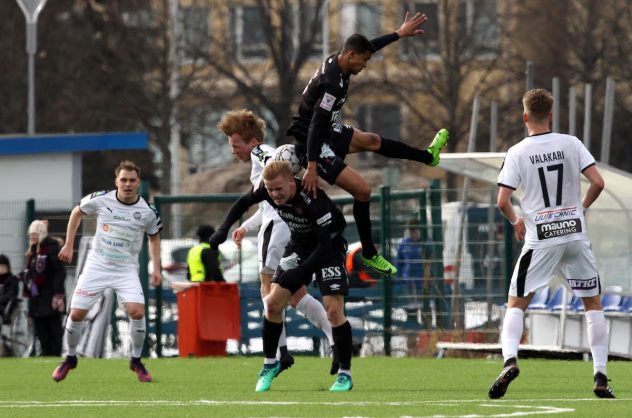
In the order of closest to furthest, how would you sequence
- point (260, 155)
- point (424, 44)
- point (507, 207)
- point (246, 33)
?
point (507, 207) < point (260, 155) < point (424, 44) < point (246, 33)

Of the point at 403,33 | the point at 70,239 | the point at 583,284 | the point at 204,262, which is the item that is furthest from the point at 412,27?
the point at 204,262

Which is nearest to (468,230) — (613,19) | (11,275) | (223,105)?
(11,275)

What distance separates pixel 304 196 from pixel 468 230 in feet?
30.5

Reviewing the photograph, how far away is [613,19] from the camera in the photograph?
132ft

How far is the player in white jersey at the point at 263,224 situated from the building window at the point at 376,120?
27053 mm

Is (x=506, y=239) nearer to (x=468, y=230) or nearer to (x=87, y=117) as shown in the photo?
(x=468, y=230)

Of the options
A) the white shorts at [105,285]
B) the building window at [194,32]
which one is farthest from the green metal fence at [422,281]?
the building window at [194,32]

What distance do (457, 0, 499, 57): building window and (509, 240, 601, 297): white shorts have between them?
28317 mm

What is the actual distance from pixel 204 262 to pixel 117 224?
649 centimetres

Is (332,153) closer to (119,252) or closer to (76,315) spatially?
(119,252)

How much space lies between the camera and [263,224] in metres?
16.1

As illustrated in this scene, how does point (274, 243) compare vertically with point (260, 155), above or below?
below

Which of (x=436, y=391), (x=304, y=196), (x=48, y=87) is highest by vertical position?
(x=48, y=87)

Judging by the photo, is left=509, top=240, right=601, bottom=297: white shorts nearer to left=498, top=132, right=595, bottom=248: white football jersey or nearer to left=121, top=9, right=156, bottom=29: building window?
left=498, top=132, right=595, bottom=248: white football jersey
